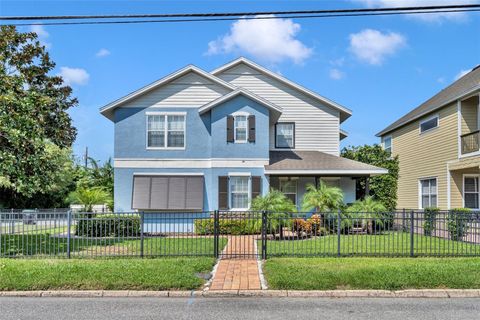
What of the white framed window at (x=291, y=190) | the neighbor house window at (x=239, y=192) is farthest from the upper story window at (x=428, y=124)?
the neighbor house window at (x=239, y=192)

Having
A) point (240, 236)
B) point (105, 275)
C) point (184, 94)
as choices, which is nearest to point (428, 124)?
point (184, 94)

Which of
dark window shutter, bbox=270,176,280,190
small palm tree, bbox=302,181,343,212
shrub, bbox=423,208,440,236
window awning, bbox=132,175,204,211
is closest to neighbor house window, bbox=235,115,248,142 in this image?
window awning, bbox=132,175,204,211

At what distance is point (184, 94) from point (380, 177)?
40.6ft

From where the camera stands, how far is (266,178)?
63.6 ft

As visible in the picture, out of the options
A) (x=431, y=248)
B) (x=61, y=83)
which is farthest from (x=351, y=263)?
(x=61, y=83)

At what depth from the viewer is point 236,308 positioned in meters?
7.37

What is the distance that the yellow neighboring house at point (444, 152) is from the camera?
18.8 meters

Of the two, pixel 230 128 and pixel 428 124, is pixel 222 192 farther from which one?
pixel 428 124

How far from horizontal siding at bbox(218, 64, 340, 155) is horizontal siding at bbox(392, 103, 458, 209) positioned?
437cm

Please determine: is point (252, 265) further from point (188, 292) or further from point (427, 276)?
point (427, 276)

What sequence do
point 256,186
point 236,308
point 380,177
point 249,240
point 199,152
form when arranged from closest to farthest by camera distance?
1. point 236,308
2. point 249,240
3. point 256,186
4. point 199,152
5. point 380,177

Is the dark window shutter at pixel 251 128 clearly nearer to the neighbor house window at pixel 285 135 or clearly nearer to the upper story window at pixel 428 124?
the neighbor house window at pixel 285 135

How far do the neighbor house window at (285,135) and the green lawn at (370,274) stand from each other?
41.2ft

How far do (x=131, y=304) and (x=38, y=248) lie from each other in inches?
277
